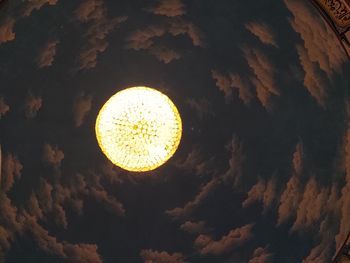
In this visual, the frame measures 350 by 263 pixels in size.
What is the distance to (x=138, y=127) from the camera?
9.41m

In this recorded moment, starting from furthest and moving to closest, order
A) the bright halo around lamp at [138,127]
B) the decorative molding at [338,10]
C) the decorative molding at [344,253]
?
1. the decorative molding at [344,253]
2. the bright halo around lamp at [138,127]
3. the decorative molding at [338,10]

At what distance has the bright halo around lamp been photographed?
945 centimetres

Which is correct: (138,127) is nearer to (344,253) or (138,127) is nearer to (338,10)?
(338,10)

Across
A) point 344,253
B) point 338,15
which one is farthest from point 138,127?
point 344,253

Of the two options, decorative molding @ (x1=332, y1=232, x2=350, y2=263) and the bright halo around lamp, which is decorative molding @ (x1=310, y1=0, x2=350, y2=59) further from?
decorative molding @ (x1=332, y1=232, x2=350, y2=263)

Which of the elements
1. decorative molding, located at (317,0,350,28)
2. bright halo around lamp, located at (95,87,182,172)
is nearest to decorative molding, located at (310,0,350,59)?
decorative molding, located at (317,0,350,28)

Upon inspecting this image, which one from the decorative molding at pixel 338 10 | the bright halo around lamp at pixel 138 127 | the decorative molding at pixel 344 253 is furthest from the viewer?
the decorative molding at pixel 344 253

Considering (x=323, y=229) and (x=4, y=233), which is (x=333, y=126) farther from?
(x=4, y=233)

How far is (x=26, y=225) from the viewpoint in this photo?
1120cm

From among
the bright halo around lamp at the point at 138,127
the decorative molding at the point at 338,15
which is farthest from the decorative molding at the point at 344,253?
the bright halo around lamp at the point at 138,127

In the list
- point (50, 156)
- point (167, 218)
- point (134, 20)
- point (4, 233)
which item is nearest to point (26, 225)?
point (4, 233)

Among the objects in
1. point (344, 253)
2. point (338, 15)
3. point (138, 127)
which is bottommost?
point (344, 253)

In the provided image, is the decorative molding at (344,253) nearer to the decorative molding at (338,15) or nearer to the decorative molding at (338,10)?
the decorative molding at (338,15)

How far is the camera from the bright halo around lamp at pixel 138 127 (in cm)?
945
